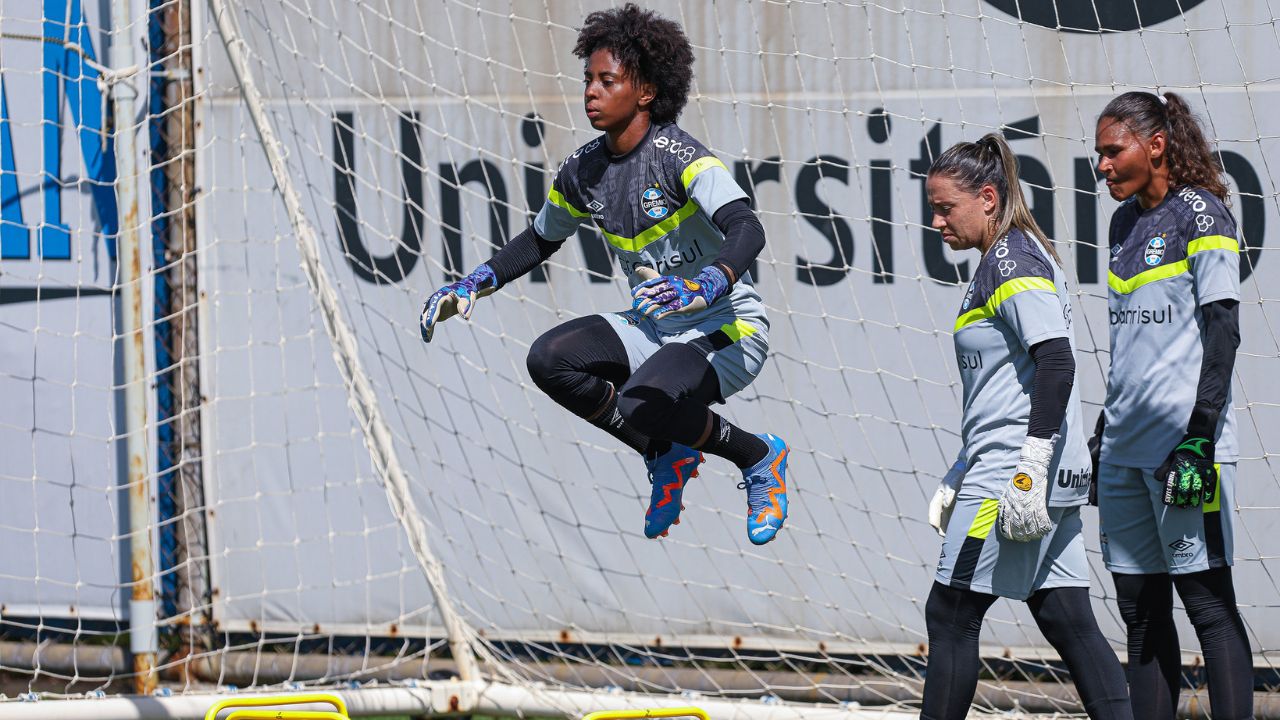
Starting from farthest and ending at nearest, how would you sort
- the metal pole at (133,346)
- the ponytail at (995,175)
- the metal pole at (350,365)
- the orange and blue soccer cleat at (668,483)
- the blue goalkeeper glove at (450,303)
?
the metal pole at (133,346)
the metal pole at (350,365)
the orange and blue soccer cleat at (668,483)
the blue goalkeeper glove at (450,303)
the ponytail at (995,175)

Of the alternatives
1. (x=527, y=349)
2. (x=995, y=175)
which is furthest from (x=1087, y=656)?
(x=527, y=349)

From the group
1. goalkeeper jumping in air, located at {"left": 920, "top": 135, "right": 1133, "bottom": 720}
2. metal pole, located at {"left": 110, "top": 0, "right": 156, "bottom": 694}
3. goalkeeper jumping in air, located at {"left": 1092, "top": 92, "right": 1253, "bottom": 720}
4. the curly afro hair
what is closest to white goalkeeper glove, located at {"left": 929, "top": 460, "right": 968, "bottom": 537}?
goalkeeper jumping in air, located at {"left": 920, "top": 135, "right": 1133, "bottom": 720}

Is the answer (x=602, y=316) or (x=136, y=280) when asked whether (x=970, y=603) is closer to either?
(x=602, y=316)

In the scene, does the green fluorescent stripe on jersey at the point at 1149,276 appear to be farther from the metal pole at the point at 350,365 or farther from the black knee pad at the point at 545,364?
the metal pole at the point at 350,365

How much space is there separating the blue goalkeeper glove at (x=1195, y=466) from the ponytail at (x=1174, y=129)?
592mm

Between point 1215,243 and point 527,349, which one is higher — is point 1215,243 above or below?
above

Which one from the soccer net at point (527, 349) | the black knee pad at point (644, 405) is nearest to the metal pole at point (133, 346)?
the soccer net at point (527, 349)

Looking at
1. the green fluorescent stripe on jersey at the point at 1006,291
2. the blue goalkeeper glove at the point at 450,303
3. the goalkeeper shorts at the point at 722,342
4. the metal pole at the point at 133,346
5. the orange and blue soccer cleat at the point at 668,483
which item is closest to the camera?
the green fluorescent stripe on jersey at the point at 1006,291

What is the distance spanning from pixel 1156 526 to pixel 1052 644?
0.43 meters

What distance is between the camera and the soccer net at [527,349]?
4.70 m

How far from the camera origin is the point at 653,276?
134 inches

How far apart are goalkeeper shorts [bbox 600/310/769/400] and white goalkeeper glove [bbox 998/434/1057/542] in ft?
2.53

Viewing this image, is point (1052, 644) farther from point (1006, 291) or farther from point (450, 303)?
point (450, 303)

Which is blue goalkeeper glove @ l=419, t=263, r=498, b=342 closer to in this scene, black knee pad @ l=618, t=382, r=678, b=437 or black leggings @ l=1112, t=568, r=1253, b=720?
black knee pad @ l=618, t=382, r=678, b=437
